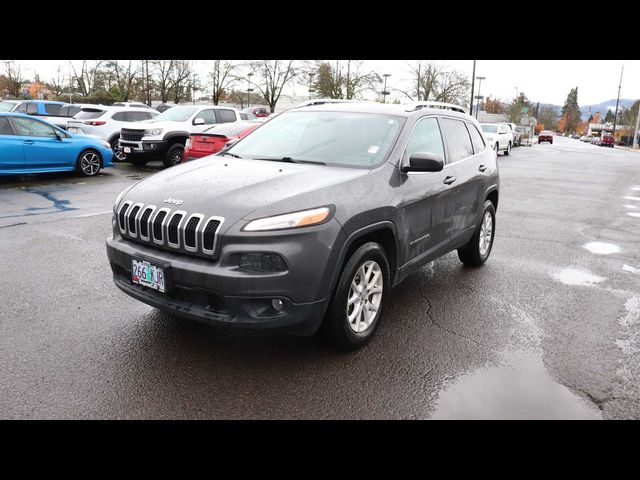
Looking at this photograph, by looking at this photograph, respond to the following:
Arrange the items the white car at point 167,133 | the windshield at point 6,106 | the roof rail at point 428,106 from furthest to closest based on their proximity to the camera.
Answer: the windshield at point 6,106 → the white car at point 167,133 → the roof rail at point 428,106

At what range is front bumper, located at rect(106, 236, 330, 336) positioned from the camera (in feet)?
10.8

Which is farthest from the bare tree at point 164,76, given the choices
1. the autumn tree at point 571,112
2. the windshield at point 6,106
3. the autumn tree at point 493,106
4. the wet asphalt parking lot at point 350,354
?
the autumn tree at point 571,112

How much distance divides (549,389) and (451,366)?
652 millimetres

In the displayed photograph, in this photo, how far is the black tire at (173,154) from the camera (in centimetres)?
1480

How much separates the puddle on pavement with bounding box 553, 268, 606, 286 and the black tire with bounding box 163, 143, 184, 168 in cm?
1126

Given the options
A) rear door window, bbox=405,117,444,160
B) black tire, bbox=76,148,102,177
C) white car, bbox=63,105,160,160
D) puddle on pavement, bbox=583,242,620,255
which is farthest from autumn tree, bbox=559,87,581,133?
rear door window, bbox=405,117,444,160

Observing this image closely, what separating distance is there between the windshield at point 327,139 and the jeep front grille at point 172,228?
1301mm

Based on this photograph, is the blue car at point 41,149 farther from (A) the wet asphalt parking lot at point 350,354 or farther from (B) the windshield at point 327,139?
(B) the windshield at point 327,139

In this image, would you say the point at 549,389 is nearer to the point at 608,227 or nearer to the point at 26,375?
the point at 26,375

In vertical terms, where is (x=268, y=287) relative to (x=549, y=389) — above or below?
above
